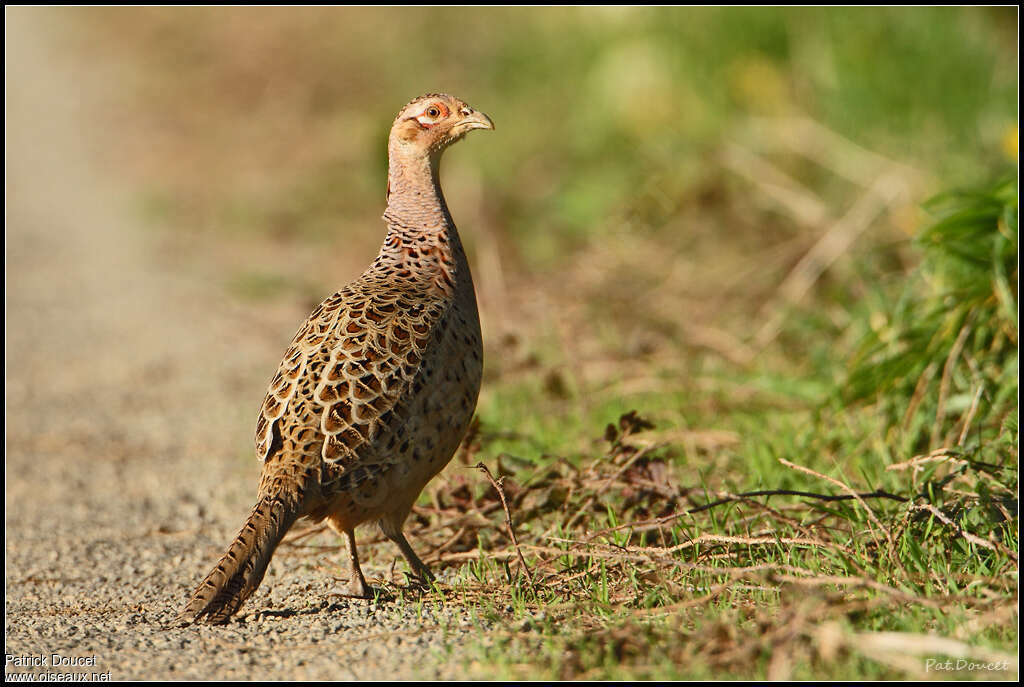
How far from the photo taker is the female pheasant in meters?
3.61

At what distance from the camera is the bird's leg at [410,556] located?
4066 mm

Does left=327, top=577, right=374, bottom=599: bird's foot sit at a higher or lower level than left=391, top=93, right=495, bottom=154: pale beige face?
lower

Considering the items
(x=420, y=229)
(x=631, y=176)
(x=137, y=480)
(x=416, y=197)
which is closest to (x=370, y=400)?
(x=420, y=229)

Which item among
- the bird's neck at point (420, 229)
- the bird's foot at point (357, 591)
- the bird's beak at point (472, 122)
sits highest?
the bird's beak at point (472, 122)

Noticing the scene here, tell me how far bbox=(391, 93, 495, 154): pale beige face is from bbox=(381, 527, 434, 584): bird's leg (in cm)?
142

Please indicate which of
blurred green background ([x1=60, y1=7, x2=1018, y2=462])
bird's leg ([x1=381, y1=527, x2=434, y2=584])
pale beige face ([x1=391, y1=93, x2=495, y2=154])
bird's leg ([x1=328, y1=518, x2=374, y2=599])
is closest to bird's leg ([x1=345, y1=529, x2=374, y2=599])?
bird's leg ([x1=328, y1=518, x2=374, y2=599])

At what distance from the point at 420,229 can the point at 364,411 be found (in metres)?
0.88

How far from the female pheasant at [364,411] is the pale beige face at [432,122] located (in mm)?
416

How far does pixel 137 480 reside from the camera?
18.9 ft

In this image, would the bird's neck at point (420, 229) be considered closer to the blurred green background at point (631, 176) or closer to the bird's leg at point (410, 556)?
the bird's leg at point (410, 556)

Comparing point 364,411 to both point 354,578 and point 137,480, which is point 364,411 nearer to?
point 354,578

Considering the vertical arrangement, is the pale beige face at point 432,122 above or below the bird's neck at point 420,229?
above

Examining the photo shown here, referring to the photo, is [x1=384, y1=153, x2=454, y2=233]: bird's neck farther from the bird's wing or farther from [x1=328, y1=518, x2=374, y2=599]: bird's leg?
[x1=328, y1=518, x2=374, y2=599]: bird's leg

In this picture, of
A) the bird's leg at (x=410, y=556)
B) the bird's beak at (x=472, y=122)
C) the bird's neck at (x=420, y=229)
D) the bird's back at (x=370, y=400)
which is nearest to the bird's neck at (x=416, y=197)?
the bird's neck at (x=420, y=229)
